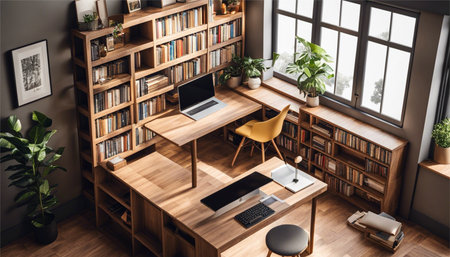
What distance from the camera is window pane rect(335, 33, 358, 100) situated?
742 centimetres

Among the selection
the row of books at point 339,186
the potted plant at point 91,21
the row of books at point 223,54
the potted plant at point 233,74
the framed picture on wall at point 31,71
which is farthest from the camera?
the potted plant at point 233,74

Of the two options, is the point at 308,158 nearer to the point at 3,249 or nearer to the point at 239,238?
the point at 239,238

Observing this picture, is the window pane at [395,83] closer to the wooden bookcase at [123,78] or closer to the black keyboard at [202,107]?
the black keyboard at [202,107]

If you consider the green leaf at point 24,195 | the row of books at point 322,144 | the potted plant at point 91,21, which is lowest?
the green leaf at point 24,195

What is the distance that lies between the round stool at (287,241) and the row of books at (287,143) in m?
2.11

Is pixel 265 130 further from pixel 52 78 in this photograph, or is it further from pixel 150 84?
pixel 52 78

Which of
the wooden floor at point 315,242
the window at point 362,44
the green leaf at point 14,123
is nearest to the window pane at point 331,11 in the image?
the window at point 362,44

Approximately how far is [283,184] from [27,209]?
118 inches

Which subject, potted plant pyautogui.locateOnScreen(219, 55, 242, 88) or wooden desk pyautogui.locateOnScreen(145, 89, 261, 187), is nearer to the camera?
wooden desk pyautogui.locateOnScreen(145, 89, 261, 187)

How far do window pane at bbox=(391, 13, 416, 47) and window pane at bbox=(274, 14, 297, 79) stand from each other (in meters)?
1.61

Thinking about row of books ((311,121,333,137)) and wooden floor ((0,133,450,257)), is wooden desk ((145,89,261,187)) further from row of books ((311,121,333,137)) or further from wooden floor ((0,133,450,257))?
wooden floor ((0,133,450,257))

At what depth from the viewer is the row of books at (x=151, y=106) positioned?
24.3 feet

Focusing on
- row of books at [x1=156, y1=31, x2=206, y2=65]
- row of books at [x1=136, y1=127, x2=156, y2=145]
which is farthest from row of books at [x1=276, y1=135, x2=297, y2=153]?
row of books at [x1=136, y1=127, x2=156, y2=145]

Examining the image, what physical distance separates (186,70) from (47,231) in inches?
106
